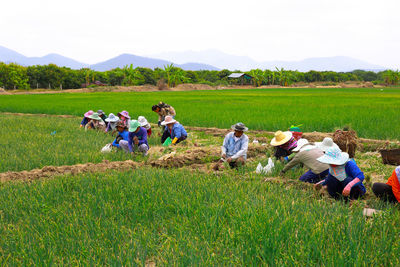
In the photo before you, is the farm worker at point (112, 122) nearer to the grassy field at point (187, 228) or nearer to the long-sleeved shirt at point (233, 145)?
the long-sleeved shirt at point (233, 145)

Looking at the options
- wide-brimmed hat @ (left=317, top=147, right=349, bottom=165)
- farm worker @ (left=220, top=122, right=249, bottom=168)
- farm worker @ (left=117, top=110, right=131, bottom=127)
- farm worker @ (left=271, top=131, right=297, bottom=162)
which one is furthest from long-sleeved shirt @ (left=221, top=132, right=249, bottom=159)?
farm worker @ (left=117, top=110, right=131, bottom=127)

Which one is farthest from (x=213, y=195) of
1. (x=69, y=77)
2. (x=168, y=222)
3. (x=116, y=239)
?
(x=69, y=77)

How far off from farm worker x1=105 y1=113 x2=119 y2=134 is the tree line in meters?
42.4

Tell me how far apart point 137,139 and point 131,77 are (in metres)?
52.5

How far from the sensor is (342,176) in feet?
12.0

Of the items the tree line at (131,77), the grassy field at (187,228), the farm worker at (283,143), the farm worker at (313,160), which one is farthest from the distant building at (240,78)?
the grassy field at (187,228)

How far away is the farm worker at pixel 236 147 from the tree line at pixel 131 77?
47.4m

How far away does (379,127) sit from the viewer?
9.02 m

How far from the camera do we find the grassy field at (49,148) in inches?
227

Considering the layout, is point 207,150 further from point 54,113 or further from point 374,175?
point 54,113

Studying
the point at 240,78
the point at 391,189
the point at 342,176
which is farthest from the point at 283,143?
the point at 240,78

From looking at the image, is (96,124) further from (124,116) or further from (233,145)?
(233,145)

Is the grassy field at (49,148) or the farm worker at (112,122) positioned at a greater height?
the farm worker at (112,122)

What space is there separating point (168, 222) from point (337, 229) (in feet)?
4.89
